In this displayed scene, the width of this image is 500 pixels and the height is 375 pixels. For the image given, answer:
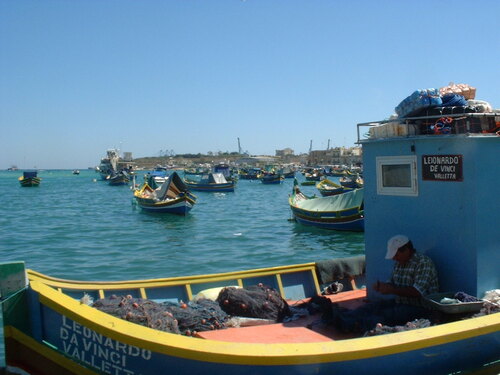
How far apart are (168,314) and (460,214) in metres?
3.35

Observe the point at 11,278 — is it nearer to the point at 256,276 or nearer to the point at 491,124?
the point at 256,276

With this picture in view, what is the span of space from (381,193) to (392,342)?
2.59m

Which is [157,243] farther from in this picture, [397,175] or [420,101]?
[420,101]

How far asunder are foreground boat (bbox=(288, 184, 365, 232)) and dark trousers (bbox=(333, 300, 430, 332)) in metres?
19.9

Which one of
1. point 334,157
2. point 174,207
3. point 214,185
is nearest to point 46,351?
point 174,207

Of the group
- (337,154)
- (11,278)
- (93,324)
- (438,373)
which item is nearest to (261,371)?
(93,324)

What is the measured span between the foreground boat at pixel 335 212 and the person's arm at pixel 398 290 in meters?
19.8

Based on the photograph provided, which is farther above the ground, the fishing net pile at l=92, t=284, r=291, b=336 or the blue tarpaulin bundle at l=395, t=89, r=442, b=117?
the blue tarpaulin bundle at l=395, t=89, r=442, b=117

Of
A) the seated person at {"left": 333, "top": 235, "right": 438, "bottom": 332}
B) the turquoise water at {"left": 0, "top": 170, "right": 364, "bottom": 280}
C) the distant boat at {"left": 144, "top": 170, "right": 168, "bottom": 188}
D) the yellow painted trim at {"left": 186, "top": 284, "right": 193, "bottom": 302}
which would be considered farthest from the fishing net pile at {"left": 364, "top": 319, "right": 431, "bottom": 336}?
the distant boat at {"left": 144, "top": 170, "right": 168, "bottom": 188}

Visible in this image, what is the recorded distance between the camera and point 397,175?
6.14m

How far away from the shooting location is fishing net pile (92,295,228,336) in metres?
5.15

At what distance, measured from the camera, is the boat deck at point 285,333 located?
5.44 metres

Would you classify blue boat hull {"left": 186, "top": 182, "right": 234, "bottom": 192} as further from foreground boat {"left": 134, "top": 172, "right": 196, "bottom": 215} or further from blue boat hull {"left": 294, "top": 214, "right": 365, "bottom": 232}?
blue boat hull {"left": 294, "top": 214, "right": 365, "bottom": 232}

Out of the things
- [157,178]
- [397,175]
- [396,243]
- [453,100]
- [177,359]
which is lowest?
[157,178]
